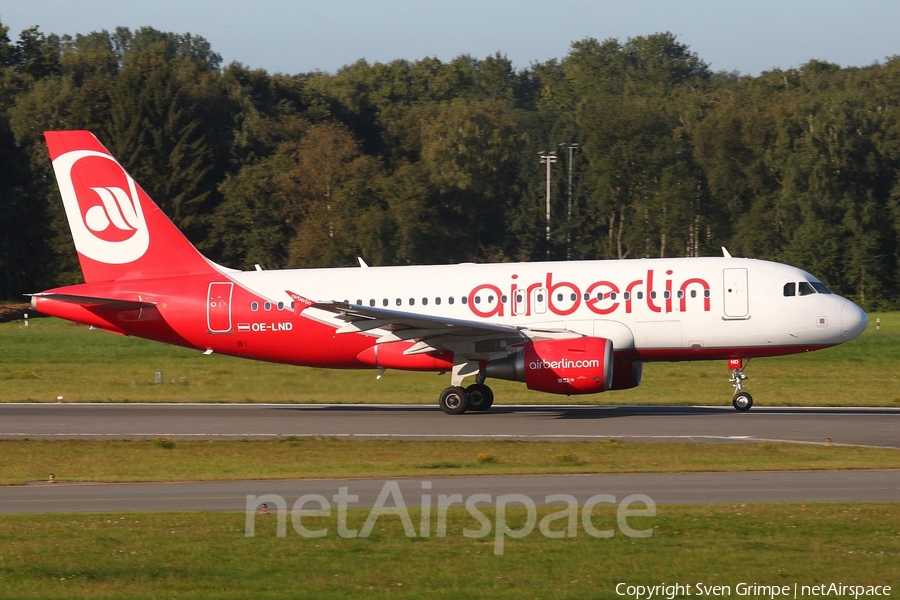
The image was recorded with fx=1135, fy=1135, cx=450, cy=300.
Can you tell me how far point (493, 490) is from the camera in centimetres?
1717

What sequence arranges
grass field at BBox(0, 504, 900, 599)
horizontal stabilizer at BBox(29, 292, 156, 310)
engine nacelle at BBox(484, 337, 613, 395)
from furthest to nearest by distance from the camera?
horizontal stabilizer at BBox(29, 292, 156, 310), engine nacelle at BBox(484, 337, 613, 395), grass field at BBox(0, 504, 900, 599)

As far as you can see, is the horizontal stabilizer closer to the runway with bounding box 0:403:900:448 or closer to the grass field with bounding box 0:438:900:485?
the runway with bounding box 0:403:900:448

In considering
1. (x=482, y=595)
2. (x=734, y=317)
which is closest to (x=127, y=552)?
(x=482, y=595)

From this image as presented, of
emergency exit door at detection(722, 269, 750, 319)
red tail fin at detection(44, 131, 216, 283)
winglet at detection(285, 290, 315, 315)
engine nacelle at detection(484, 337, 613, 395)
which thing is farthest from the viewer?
red tail fin at detection(44, 131, 216, 283)

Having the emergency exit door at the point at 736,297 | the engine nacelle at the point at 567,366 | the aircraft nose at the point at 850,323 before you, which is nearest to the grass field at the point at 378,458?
the engine nacelle at the point at 567,366

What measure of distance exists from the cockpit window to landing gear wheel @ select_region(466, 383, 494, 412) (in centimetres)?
859

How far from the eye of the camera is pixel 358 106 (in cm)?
9531

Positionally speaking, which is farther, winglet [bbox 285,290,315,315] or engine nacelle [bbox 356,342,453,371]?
winglet [bbox 285,290,315,315]

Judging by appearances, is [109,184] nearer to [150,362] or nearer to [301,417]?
[301,417]

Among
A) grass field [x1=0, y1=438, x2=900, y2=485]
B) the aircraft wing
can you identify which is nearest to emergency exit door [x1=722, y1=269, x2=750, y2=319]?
the aircraft wing

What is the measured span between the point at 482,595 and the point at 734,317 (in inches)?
760

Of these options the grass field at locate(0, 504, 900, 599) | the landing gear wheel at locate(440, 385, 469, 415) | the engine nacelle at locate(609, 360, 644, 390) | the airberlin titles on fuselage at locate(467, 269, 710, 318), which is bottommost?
the grass field at locate(0, 504, 900, 599)

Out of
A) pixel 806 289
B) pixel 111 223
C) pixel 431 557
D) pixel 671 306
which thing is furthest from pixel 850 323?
pixel 111 223

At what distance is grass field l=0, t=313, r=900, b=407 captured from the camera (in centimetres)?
3303
